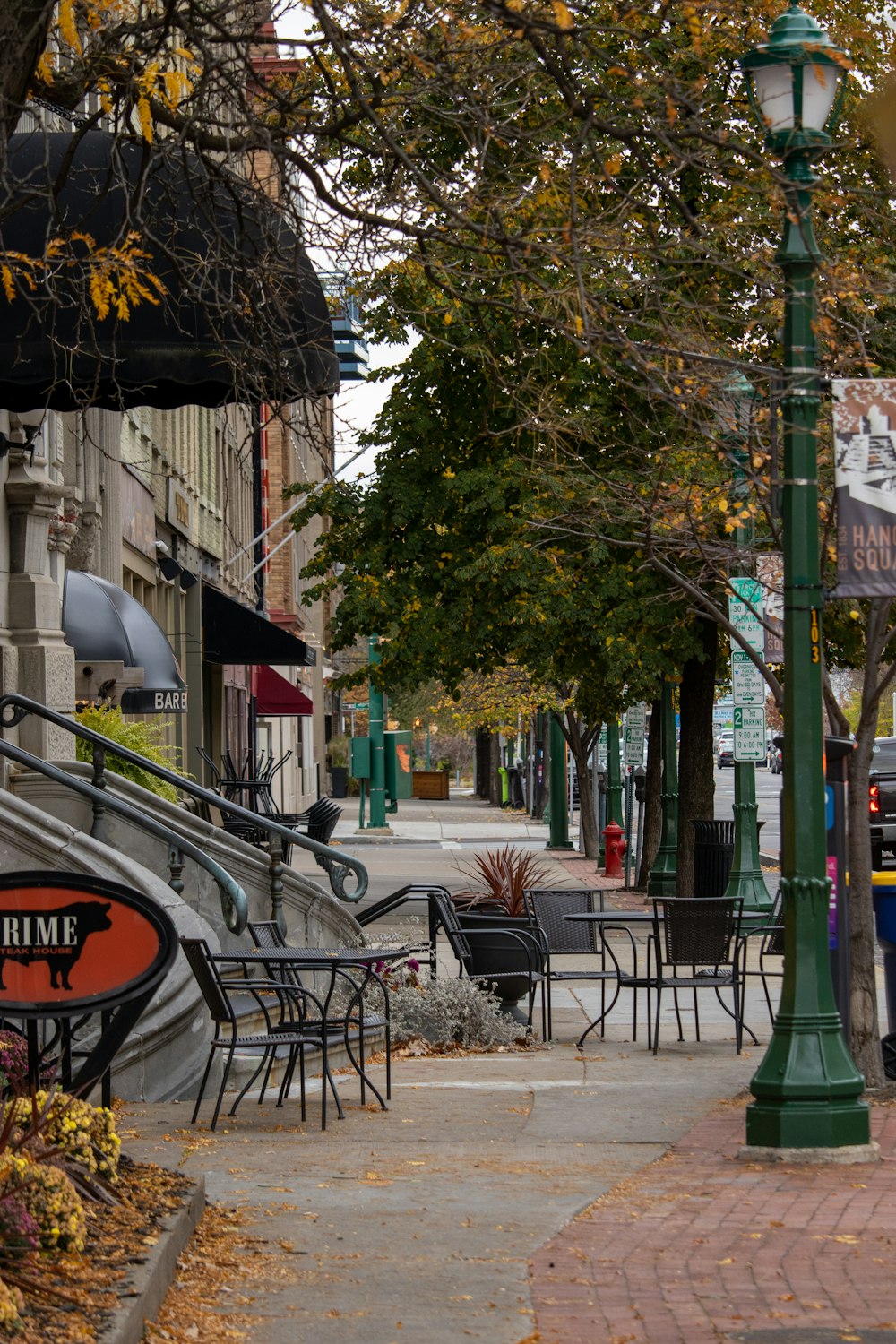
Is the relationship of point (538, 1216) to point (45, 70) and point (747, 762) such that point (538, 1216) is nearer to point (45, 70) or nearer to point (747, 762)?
point (45, 70)

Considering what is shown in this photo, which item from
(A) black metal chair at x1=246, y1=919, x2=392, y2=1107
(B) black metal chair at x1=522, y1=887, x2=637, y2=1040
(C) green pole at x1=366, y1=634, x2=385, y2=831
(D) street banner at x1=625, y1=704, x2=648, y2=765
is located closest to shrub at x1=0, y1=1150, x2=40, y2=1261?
(A) black metal chair at x1=246, y1=919, x2=392, y2=1107

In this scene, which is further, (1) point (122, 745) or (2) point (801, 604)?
(1) point (122, 745)

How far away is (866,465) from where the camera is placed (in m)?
9.04

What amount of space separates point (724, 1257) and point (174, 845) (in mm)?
5419

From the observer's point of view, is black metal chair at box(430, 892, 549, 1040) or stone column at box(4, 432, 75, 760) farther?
stone column at box(4, 432, 75, 760)

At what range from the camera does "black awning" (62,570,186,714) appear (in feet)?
57.9

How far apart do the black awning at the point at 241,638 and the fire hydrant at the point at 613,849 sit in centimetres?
532

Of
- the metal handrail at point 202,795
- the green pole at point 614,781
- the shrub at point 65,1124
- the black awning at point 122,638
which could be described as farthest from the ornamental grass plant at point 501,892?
the green pole at point 614,781

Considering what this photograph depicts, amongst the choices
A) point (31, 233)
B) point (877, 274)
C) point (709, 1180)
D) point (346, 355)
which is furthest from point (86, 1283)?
point (346, 355)

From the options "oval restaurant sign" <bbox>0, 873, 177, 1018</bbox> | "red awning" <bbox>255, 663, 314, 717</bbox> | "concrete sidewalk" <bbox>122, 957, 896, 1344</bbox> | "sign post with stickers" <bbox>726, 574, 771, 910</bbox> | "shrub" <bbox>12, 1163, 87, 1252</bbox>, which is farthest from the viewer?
"red awning" <bbox>255, 663, 314, 717</bbox>

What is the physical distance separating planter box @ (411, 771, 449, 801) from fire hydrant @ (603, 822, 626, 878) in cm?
3872

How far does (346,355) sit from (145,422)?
23.7 metres

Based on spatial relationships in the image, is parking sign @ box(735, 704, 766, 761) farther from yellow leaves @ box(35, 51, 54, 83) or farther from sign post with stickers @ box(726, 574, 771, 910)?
yellow leaves @ box(35, 51, 54, 83)

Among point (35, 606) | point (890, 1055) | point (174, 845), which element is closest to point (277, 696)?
point (35, 606)
